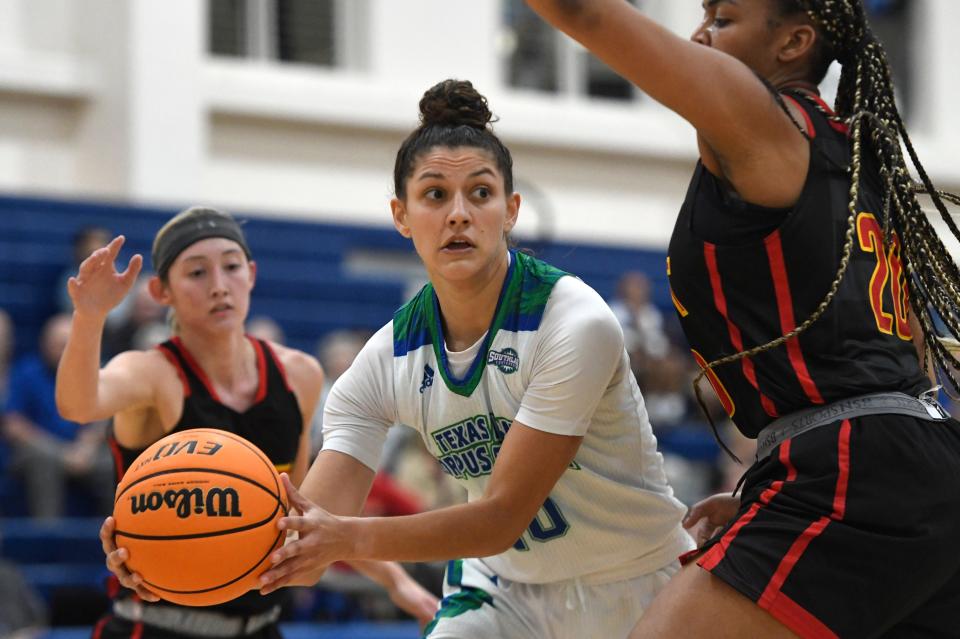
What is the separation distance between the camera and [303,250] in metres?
12.3

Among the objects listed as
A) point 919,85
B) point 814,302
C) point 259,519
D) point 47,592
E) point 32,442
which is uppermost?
point 919,85

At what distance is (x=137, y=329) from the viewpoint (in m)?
8.56

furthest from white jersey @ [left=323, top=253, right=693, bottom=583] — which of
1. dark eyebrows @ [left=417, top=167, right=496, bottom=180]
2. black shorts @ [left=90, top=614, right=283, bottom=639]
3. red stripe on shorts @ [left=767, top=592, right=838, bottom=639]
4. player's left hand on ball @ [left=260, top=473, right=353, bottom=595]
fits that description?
black shorts @ [left=90, top=614, right=283, bottom=639]

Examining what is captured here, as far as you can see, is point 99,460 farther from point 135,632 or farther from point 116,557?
point 116,557

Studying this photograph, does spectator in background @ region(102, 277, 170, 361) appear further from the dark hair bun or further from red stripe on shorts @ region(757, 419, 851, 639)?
red stripe on shorts @ region(757, 419, 851, 639)

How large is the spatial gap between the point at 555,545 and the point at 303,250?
893cm

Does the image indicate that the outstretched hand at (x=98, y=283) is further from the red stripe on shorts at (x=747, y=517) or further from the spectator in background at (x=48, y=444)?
the spectator in background at (x=48, y=444)

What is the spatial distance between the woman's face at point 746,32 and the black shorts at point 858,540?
86 cm

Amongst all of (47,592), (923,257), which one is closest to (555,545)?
(923,257)

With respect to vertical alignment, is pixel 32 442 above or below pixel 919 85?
below

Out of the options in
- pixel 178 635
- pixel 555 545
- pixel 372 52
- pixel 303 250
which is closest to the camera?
pixel 555 545

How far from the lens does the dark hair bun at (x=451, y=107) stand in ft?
11.4

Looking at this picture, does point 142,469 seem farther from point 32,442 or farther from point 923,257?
point 32,442

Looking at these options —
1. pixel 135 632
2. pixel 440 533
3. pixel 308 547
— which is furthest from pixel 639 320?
pixel 308 547
